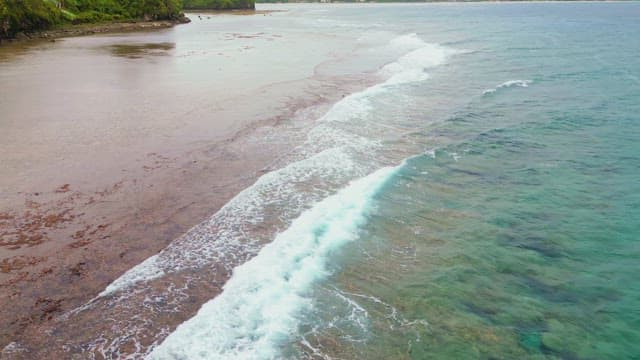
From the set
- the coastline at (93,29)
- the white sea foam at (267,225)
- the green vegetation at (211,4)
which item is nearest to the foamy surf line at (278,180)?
the white sea foam at (267,225)

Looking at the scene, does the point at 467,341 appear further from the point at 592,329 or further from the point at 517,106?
the point at 517,106

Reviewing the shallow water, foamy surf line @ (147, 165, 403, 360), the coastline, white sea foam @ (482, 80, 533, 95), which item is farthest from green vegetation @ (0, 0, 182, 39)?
foamy surf line @ (147, 165, 403, 360)

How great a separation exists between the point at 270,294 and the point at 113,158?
8471 mm

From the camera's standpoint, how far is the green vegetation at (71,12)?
47625 millimetres

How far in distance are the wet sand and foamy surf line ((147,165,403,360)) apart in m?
2.09

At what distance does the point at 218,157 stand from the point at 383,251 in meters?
6.91

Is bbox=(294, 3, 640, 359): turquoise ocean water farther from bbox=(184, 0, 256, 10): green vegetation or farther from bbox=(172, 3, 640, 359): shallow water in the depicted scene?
bbox=(184, 0, 256, 10): green vegetation

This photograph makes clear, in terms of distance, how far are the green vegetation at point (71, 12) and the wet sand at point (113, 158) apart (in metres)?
20.3

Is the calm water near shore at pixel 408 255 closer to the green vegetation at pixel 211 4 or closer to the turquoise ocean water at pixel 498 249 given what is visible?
the turquoise ocean water at pixel 498 249

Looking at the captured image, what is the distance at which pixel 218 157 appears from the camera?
14.5m

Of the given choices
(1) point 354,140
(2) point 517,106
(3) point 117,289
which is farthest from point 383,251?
(2) point 517,106

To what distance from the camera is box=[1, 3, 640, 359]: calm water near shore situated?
6961 mm

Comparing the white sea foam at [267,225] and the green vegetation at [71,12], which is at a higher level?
the green vegetation at [71,12]

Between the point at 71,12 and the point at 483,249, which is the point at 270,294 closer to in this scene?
Answer: the point at 483,249
